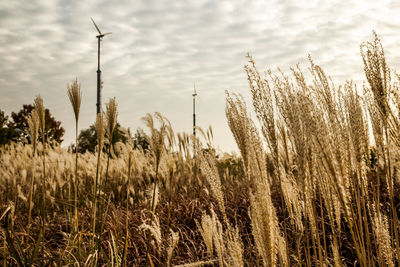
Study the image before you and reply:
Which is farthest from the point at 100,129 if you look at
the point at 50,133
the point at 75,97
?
the point at 50,133

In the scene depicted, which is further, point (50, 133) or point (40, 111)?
point (50, 133)

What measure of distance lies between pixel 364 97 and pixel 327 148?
1358 mm

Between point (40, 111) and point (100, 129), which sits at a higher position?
point (40, 111)

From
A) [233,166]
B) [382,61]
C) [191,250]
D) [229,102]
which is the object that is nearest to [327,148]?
[229,102]

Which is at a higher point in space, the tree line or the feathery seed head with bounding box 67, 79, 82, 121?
the tree line

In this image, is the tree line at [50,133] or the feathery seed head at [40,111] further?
the tree line at [50,133]

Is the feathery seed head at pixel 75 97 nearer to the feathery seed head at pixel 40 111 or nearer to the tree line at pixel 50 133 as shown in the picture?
the feathery seed head at pixel 40 111

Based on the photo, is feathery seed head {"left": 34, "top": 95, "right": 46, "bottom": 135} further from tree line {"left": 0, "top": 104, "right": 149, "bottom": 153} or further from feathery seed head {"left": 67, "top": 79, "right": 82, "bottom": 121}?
tree line {"left": 0, "top": 104, "right": 149, "bottom": 153}

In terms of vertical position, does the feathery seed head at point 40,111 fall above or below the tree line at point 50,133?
below

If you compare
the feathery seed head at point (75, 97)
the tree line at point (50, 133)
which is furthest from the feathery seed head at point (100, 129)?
the tree line at point (50, 133)

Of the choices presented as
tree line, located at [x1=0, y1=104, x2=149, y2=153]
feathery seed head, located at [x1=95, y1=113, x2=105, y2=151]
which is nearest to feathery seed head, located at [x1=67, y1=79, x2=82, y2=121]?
feathery seed head, located at [x1=95, y1=113, x2=105, y2=151]

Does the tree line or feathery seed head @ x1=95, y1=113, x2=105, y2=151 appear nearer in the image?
feathery seed head @ x1=95, y1=113, x2=105, y2=151

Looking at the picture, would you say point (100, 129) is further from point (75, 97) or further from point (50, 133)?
point (50, 133)

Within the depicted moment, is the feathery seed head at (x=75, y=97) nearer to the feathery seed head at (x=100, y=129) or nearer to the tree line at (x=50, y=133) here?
the feathery seed head at (x=100, y=129)
